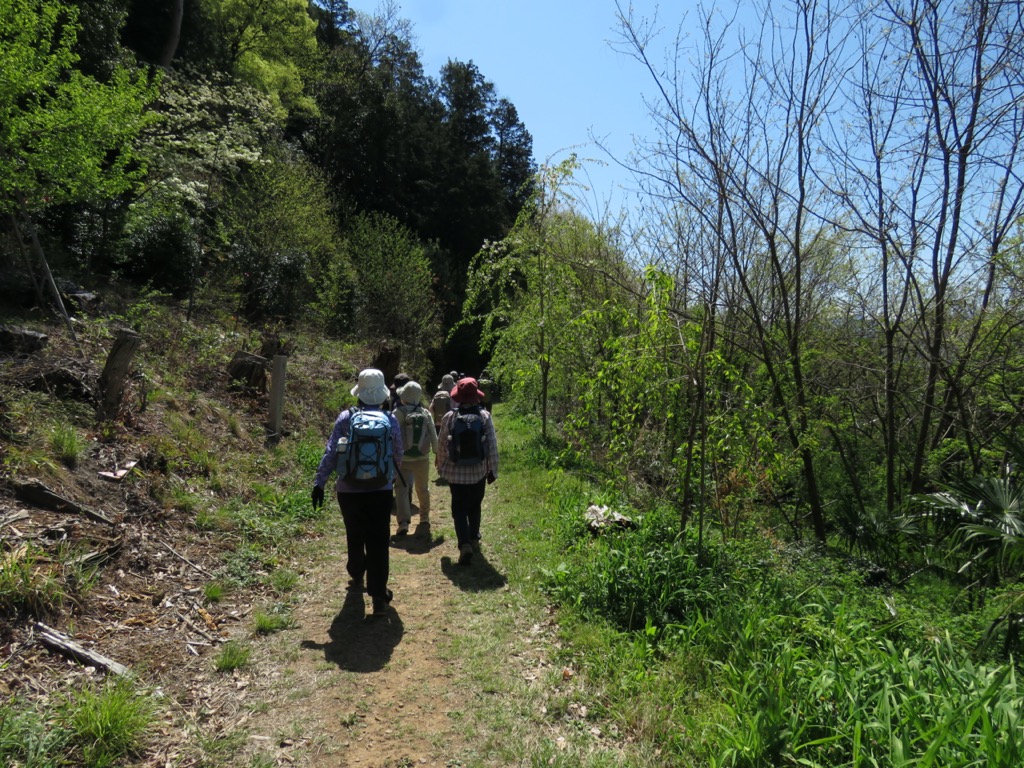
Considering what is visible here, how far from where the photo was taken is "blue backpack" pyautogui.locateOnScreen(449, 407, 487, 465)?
6.06m

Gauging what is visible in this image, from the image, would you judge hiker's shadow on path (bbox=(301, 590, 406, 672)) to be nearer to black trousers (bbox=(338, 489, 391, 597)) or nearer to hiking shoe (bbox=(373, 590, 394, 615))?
hiking shoe (bbox=(373, 590, 394, 615))

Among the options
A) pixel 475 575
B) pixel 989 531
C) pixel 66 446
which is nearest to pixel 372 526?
pixel 475 575

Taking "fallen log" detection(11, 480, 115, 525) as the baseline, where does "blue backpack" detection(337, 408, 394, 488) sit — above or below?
above

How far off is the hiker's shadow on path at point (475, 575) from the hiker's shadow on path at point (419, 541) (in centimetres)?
40

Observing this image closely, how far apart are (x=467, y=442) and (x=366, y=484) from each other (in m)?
1.56

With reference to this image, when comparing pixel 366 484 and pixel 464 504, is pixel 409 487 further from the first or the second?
pixel 366 484

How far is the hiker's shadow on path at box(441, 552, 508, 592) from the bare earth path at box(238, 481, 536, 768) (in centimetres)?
1

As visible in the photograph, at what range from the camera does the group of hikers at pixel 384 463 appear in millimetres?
4688

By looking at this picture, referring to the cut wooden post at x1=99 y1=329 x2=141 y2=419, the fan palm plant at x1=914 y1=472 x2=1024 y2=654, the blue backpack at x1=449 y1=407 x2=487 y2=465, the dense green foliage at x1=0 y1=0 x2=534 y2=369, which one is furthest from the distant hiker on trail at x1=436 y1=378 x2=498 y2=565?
the dense green foliage at x1=0 y1=0 x2=534 y2=369

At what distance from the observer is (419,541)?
22.5 ft

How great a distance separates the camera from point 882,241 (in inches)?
276

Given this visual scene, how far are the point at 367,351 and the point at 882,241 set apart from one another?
14.0 meters

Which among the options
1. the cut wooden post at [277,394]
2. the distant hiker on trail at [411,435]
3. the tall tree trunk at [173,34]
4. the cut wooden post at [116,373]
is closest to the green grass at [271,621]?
the distant hiker on trail at [411,435]

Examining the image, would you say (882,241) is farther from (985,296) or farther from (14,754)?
(14,754)
